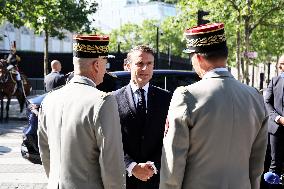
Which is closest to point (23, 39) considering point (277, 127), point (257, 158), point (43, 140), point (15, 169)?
point (15, 169)

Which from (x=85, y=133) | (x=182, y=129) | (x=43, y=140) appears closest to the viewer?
(x=182, y=129)

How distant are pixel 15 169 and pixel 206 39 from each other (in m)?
6.27

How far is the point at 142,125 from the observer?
405 cm

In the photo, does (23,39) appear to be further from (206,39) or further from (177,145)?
(177,145)

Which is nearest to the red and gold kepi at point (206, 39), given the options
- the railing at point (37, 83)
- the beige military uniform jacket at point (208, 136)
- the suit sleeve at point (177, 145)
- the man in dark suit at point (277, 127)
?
the beige military uniform jacket at point (208, 136)

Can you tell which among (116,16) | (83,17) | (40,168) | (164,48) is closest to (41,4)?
(83,17)

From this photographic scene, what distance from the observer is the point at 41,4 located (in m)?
20.6

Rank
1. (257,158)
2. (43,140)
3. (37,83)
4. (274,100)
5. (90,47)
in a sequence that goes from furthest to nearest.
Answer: (37,83) < (274,100) < (43,140) < (90,47) < (257,158)

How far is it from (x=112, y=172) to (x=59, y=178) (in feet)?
1.24

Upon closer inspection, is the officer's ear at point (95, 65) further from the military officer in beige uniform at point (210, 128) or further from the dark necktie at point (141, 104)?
the dark necktie at point (141, 104)

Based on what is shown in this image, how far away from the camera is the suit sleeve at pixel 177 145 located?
2.90m

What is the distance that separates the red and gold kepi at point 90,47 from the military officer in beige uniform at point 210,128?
631 mm

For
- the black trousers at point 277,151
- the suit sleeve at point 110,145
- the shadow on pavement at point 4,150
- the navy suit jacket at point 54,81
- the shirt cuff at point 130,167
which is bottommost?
the shadow on pavement at point 4,150

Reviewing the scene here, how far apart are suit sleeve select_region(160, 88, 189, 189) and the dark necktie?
1120mm
